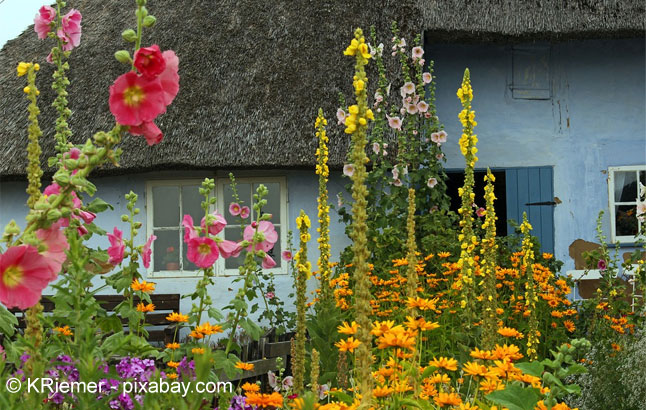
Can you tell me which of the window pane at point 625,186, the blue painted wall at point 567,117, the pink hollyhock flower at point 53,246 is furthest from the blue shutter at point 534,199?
the pink hollyhock flower at point 53,246

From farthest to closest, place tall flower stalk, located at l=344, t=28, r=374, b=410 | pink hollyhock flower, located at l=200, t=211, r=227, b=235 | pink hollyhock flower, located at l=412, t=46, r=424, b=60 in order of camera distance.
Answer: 1. pink hollyhock flower, located at l=412, t=46, r=424, b=60
2. pink hollyhock flower, located at l=200, t=211, r=227, b=235
3. tall flower stalk, located at l=344, t=28, r=374, b=410

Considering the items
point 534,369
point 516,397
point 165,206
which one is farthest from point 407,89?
point 516,397

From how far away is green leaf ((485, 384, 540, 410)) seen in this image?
1.59 m

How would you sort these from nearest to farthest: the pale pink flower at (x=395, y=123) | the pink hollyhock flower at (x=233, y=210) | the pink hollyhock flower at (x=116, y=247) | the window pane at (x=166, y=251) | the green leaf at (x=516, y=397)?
the green leaf at (x=516, y=397) → the pink hollyhock flower at (x=116, y=247) → the pink hollyhock flower at (x=233, y=210) → the pale pink flower at (x=395, y=123) → the window pane at (x=166, y=251)

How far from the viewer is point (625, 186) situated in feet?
24.0

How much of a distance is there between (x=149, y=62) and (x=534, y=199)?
6.36m

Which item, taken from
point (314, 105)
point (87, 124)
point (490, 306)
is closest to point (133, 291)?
point (490, 306)

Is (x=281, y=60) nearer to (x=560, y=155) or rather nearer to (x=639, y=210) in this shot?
(x=560, y=155)

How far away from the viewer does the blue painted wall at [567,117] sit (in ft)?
23.8

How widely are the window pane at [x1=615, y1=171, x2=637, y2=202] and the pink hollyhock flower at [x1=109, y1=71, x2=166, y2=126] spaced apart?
6895 millimetres

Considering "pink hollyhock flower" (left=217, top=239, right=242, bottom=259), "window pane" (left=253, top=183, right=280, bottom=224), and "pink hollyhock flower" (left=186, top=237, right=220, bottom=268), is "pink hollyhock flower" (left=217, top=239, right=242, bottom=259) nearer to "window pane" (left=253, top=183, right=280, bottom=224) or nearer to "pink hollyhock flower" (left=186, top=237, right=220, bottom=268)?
"pink hollyhock flower" (left=186, top=237, right=220, bottom=268)

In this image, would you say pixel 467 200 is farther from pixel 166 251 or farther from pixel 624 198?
pixel 624 198

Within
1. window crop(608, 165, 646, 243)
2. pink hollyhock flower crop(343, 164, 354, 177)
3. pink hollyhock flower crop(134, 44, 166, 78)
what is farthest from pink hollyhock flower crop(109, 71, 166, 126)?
window crop(608, 165, 646, 243)

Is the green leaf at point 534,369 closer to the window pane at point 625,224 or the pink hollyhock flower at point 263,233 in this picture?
the pink hollyhock flower at point 263,233
